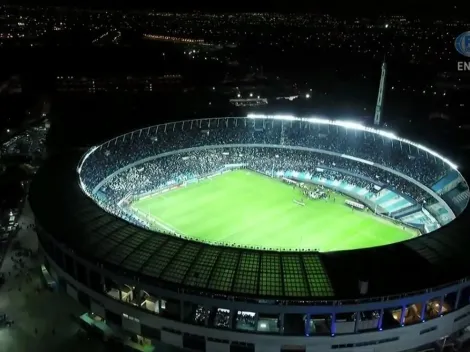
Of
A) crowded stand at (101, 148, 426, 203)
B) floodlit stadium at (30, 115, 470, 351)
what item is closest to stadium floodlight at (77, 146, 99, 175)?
floodlit stadium at (30, 115, 470, 351)

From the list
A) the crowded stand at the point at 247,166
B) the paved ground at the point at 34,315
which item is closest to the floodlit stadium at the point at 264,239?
the crowded stand at the point at 247,166

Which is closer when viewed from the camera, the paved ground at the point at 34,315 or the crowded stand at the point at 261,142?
the paved ground at the point at 34,315

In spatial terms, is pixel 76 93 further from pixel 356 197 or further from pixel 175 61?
pixel 356 197

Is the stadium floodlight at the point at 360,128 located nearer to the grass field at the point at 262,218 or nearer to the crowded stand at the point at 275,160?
the crowded stand at the point at 275,160

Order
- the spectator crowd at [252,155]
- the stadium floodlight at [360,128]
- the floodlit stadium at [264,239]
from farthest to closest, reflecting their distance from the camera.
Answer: the spectator crowd at [252,155]
the stadium floodlight at [360,128]
the floodlit stadium at [264,239]

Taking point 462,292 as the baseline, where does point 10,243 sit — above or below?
below

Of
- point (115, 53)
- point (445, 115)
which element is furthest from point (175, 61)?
point (445, 115)

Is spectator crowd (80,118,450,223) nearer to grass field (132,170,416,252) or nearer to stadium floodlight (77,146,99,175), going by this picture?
stadium floodlight (77,146,99,175)
